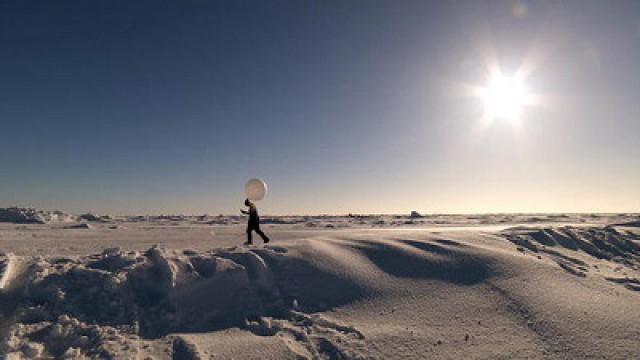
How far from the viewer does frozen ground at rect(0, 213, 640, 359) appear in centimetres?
557

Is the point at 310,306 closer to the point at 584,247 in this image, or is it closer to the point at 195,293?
the point at 195,293

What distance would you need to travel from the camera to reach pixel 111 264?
7051 mm

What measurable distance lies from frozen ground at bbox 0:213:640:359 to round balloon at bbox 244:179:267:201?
7.78 ft

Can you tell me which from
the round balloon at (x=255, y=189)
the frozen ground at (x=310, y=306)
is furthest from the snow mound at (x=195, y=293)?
the round balloon at (x=255, y=189)

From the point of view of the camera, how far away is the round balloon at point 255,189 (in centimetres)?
1081

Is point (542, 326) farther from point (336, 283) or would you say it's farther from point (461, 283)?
point (336, 283)

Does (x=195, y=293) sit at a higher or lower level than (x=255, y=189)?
lower

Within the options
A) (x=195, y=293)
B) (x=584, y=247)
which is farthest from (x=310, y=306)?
(x=584, y=247)

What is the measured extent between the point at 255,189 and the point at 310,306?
4.66 metres

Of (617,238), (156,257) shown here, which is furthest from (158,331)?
(617,238)

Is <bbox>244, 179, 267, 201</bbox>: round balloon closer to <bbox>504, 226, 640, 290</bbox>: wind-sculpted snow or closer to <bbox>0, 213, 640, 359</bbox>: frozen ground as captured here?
<bbox>0, 213, 640, 359</bbox>: frozen ground

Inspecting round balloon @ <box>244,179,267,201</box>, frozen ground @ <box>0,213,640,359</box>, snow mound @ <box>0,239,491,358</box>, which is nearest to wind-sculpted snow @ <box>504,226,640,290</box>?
frozen ground @ <box>0,213,640,359</box>

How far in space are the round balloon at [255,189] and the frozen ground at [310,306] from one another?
2.37 meters

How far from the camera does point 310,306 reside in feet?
22.2
